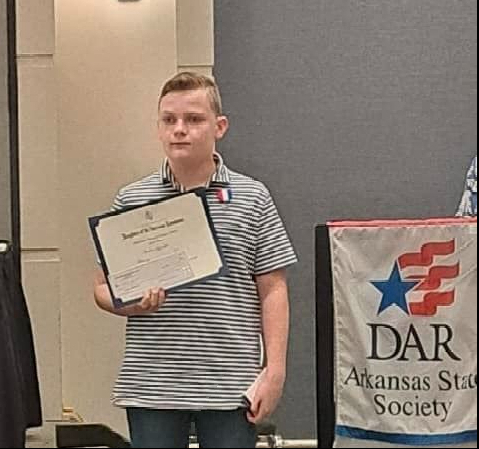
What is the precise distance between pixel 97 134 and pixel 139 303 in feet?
4.32

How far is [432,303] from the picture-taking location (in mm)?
2209

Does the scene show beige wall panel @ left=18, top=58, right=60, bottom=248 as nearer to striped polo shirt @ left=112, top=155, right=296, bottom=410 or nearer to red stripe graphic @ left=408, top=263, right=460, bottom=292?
striped polo shirt @ left=112, top=155, right=296, bottom=410

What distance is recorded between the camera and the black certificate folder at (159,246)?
7.18 feet

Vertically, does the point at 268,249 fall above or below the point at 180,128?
below

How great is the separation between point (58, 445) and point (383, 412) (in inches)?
25.5

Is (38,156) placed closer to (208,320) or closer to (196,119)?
(196,119)

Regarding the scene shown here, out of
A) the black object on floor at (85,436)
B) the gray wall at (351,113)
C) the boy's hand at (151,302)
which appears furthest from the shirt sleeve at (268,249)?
the gray wall at (351,113)

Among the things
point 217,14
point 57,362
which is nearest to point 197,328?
point 57,362

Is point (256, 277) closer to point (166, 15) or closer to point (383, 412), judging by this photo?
point (383, 412)

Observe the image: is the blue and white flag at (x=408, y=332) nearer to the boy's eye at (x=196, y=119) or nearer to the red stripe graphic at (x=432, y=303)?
the red stripe graphic at (x=432, y=303)

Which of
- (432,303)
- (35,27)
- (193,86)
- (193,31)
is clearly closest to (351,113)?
(193,31)

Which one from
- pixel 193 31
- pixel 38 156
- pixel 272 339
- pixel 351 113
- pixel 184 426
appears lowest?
pixel 184 426

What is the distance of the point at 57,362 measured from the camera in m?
3.36

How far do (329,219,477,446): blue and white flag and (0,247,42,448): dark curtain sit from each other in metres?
0.69
